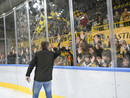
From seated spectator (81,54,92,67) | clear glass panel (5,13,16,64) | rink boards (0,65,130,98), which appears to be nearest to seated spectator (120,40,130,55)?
rink boards (0,65,130,98)

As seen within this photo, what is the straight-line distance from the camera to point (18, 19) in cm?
492

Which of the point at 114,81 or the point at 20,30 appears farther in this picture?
the point at 20,30

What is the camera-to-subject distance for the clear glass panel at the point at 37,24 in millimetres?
3971

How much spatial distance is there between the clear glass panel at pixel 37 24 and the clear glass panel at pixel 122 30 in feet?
6.45

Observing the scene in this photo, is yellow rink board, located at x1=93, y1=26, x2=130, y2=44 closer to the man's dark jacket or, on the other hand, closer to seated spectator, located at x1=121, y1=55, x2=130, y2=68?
seated spectator, located at x1=121, y1=55, x2=130, y2=68

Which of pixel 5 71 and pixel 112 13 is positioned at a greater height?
pixel 112 13

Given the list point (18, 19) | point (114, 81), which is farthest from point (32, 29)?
point (114, 81)

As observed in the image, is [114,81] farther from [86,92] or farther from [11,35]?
[11,35]

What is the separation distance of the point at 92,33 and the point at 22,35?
2.72 m

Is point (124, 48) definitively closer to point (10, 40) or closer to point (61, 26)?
point (61, 26)

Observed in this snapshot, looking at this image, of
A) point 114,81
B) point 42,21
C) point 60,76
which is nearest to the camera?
point 114,81

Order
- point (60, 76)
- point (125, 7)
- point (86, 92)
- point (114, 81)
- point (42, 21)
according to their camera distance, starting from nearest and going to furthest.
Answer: point (114, 81)
point (125, 7)
point (86, 92)
point (60, 76)
point (42, 21)

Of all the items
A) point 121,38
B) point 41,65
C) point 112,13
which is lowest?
point 41,65

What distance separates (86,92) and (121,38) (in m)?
1.09
